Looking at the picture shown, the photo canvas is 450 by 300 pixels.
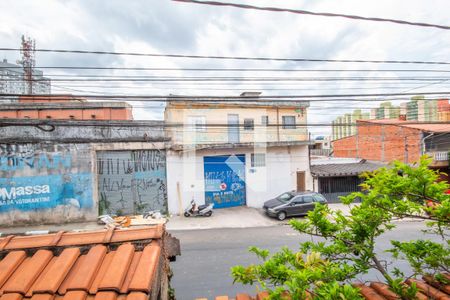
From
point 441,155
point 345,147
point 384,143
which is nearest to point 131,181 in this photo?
point 384,143

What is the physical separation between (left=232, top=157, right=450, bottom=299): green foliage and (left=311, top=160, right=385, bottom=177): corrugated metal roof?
1495 centimetres

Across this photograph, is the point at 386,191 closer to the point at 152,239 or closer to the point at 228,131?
the point at 152,239

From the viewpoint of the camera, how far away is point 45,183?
45.3 ft

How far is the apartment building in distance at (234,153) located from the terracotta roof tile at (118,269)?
12.3 meters

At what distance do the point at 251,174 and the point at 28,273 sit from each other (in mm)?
14602

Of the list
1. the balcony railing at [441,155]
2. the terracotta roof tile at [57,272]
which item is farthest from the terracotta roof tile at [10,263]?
the balcony railing at [441,155]

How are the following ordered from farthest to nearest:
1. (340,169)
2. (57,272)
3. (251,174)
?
(340,169)
(251,174)
(57,272)

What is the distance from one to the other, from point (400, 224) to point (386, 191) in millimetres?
14437

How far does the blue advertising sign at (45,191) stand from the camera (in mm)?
13609

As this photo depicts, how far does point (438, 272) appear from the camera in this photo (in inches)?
109

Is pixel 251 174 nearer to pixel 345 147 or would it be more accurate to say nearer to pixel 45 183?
pixel 45 183

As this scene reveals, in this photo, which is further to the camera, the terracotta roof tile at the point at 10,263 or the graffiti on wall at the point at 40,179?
the graffiti on wall at the point at 40,179

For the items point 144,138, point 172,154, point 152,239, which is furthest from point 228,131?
point 152,239

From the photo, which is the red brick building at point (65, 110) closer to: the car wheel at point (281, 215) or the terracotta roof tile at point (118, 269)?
the car wheel at point (281, 215)
